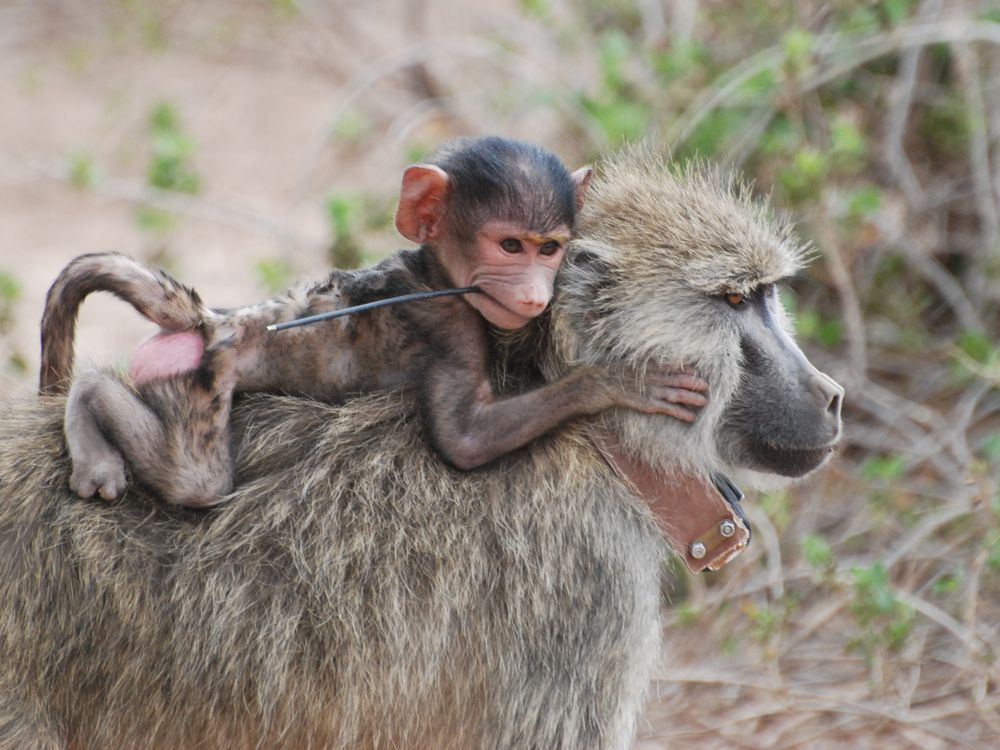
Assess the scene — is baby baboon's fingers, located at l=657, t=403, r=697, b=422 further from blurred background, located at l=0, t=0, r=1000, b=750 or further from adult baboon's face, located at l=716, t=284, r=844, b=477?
blurred background, located at l=0, t=0, r=1000, b=750

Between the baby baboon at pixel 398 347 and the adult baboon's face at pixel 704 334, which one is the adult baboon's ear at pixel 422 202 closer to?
the baby baboon at pixel 398 347

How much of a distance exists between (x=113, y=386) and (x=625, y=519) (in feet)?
3.89

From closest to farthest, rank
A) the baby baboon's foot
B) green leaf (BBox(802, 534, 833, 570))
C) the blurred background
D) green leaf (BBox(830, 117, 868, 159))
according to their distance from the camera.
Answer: the baby baboon's foot
green leaf (BBox(802, 534, 833, 570))
the blurred background
green leaf (BBox(830, 117, 868, 159))

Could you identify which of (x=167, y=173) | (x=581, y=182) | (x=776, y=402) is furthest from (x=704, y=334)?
(x=167, y=173)

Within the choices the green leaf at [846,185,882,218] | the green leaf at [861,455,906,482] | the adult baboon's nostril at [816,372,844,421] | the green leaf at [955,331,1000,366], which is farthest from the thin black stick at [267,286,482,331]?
the green leaf at [955,331,1000,366]

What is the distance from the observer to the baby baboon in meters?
2.86

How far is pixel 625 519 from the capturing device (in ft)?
9.86

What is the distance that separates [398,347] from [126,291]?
0.64m

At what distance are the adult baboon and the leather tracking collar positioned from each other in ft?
0.05

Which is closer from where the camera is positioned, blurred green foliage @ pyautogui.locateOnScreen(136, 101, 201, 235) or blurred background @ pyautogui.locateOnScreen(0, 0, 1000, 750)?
blurred background @ pyautogui.locateOnScreen(0, 0, 1000, 750)

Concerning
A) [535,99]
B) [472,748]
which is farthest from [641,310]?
[535,99]

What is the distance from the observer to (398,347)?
3.07 m

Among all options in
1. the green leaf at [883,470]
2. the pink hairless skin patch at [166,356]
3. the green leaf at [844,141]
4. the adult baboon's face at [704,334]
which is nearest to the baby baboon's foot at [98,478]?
the pink hairless skin patch at [166,356]

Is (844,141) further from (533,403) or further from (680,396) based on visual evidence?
(533,403)
